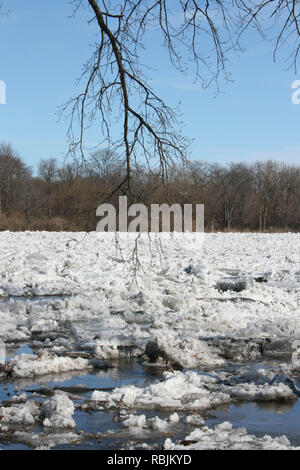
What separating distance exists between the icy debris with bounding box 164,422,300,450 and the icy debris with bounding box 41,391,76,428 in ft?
3.21

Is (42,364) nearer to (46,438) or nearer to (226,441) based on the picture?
(46,438)

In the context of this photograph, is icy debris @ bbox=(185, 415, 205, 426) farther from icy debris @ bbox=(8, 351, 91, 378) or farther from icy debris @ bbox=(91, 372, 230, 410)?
icy debris @ bbox=(8, 351, 91, 378)

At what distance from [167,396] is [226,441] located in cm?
119

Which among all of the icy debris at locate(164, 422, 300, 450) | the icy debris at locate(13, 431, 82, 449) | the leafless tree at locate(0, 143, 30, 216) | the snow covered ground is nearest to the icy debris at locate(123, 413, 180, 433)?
the snow covered ground

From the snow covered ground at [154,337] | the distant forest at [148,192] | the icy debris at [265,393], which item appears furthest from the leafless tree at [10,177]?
the icy debris at [265,393]

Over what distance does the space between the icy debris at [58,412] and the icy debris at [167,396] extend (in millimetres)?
452

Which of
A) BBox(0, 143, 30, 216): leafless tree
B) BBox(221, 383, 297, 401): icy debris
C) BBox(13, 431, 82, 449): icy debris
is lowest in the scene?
BBox(13, 431, 82, 449): icy debris

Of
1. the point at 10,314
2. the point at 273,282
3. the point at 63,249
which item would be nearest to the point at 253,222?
the point at 63,249

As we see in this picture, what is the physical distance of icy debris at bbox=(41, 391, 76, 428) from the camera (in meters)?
5.02

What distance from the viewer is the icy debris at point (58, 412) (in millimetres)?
5020

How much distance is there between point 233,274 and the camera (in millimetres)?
15477

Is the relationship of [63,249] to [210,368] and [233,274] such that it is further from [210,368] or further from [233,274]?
[210,368]

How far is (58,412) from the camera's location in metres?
5.14

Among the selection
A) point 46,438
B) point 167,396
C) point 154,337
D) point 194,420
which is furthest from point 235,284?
point 46,438
